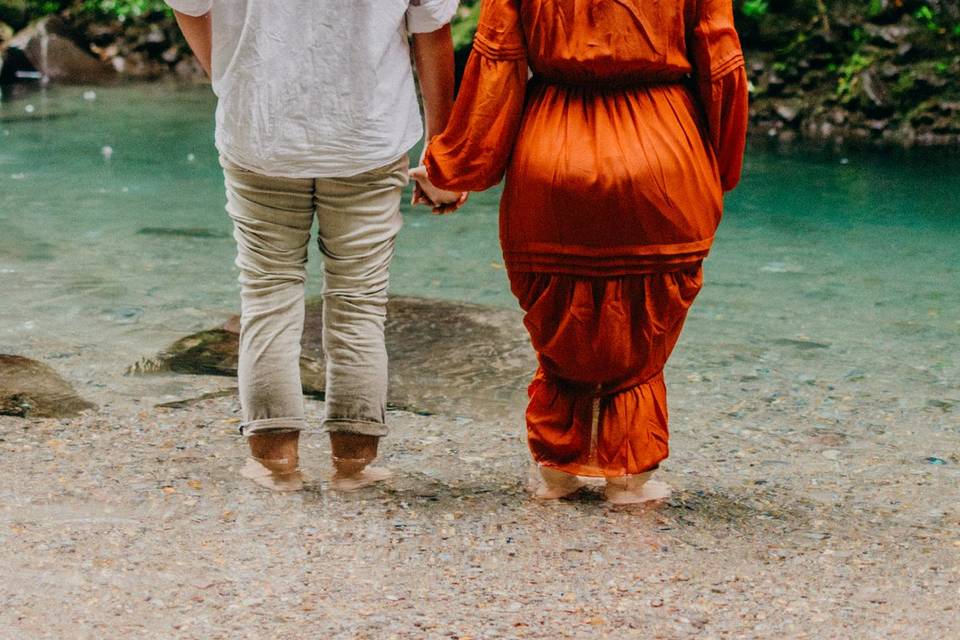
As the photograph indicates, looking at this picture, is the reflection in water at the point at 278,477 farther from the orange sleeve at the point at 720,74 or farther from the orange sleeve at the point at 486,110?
the orange sleeve at the point at 720,74

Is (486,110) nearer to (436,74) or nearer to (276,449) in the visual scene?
(436,74)

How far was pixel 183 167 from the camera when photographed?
10438mm

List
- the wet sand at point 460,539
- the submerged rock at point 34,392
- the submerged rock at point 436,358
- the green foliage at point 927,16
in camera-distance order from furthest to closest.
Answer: the green foliage at point 927,16 → the submerged rock at point 436,358 → the submerged rock at point 34,392 → the wet sand at point 460,539

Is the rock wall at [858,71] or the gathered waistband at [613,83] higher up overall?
the gathered waistband at [613,83]

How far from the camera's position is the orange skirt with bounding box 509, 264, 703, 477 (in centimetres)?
338

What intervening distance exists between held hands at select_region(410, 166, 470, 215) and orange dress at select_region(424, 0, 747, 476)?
0.34ft

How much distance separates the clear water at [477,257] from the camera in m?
5.77

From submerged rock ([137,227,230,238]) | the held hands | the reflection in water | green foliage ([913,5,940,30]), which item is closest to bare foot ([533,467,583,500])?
the reflection in water

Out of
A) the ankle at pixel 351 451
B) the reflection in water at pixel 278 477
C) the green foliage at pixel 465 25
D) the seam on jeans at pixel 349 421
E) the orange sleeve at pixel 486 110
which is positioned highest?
the orange sleeve at pixel 486 110

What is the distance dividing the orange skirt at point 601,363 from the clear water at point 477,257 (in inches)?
78.9

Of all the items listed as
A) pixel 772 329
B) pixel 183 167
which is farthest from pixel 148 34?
pixel 772 329

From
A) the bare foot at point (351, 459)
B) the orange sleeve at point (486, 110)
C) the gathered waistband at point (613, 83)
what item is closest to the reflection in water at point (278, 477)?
the bare foot at point (351, 459)

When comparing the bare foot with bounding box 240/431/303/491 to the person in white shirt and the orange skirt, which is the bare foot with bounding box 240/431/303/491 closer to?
the person in white shirt

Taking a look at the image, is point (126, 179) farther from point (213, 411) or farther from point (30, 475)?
point (30, 475)
